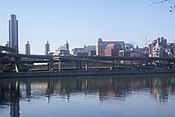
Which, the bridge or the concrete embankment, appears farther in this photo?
the bridge

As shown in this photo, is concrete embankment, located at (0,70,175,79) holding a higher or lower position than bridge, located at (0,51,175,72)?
lower

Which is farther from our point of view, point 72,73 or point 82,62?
point 82,62

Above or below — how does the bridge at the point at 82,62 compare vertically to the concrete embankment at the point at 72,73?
above

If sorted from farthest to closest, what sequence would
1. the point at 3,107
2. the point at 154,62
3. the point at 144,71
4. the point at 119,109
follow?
the point at 154,62 → the point at 144,71 → the point at 3,107 → the point at 119,109

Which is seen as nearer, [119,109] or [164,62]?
[119,109]

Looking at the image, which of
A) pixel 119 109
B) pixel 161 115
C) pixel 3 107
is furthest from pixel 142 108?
pixel 3 107

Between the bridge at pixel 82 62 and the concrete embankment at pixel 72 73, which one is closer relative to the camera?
the concrete embankment at pixel 72 73

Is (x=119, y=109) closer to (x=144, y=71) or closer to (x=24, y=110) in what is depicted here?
(x=24, y=110)

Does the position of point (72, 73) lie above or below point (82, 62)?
below

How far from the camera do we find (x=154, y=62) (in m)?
158

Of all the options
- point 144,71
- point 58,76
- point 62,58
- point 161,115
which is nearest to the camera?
point 161,115

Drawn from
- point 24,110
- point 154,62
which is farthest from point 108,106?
point 154,62

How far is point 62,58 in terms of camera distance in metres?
133

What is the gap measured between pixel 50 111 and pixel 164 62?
130684 mm
